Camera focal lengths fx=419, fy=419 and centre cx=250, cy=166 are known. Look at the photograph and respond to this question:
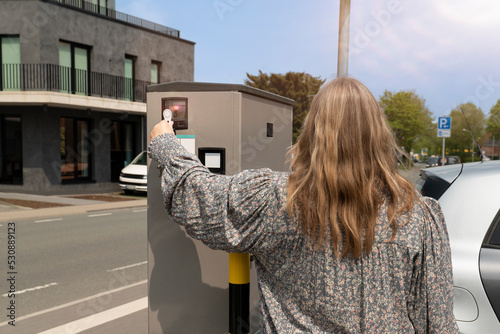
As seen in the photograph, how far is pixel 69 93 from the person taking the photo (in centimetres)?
1688

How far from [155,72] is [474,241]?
20693 mm

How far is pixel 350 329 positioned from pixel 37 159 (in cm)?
1713

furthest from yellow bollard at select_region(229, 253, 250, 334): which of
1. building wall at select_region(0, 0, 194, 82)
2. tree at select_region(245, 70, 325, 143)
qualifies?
tree at select_region(245, 70, 325, 143)

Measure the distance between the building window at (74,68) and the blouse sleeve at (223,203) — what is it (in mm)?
17117

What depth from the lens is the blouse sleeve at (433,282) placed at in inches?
49.6

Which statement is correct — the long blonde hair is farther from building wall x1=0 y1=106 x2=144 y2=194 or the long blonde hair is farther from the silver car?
building wall x1=0 y1=106 x2=144 y2=194

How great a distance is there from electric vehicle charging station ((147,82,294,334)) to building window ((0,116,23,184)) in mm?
16384

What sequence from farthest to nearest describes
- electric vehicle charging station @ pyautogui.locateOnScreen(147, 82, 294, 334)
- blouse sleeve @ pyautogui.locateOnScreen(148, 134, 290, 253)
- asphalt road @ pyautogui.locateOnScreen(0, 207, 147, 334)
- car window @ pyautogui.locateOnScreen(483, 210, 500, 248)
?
asphalt road @ pyautogui.locateOnScreen(0, 207, 147, 334)
electric vehicle charging station @ pyautogui.locateOnScreen(147, 82, 294, 334)
car window @ pyautogui.locateOnScreen(483, 210, 500, 248)
blouse sleeve @ pyautogui.locateOnScreen(148, 134, 290, 253)

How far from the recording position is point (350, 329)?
1.25 m

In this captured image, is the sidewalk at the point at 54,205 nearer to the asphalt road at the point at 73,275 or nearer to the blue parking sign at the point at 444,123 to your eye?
the asphalt road at the point at 73,275

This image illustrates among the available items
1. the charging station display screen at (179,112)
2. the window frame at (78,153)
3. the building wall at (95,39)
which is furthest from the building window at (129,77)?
the charging station display screen at (179,112)

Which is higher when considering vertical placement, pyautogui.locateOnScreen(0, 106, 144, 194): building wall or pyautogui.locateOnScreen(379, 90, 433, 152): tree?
pyautogui.locateOnScreen(379, 90, 433, 152): tree

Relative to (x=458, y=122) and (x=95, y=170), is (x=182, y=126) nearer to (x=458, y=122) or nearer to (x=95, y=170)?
(x=95, y=170)

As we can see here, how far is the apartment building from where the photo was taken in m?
15.8
